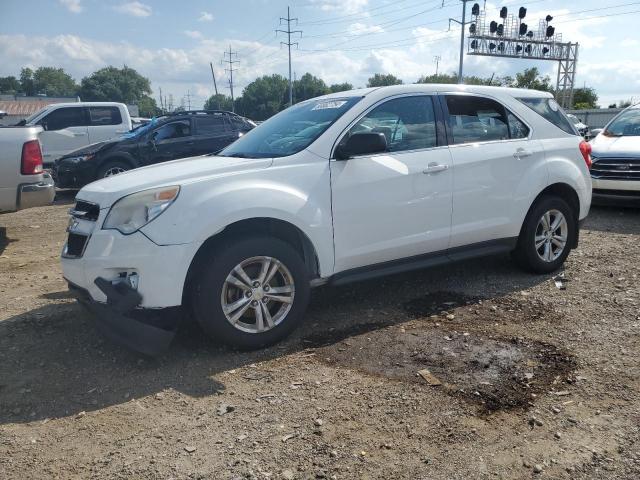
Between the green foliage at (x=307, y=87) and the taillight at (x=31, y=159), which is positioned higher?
the green foliage at (x=307, y=87)

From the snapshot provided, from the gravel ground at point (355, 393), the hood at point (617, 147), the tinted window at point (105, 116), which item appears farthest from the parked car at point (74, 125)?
the hood at point (617, 147)

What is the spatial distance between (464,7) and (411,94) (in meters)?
43.5

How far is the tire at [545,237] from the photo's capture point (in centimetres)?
511

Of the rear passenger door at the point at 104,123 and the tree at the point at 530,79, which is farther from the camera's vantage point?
the tree at the point at 530,79

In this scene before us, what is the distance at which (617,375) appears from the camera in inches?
133

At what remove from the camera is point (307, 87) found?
313 feet

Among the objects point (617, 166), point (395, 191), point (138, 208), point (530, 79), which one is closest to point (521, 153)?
point (395, 191)

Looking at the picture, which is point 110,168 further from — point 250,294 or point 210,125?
point 250,294

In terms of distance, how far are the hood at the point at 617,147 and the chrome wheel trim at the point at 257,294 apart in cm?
678

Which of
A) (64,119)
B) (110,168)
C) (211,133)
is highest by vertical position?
(64,119)

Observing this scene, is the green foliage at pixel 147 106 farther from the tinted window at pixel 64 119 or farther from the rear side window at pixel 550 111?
the rear side window at pixel 550 111

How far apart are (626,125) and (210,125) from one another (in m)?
8.41

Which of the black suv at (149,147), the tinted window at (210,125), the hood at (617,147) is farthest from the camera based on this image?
the tinted window at (210,125)

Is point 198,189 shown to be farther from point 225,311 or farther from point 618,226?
point 618,226
